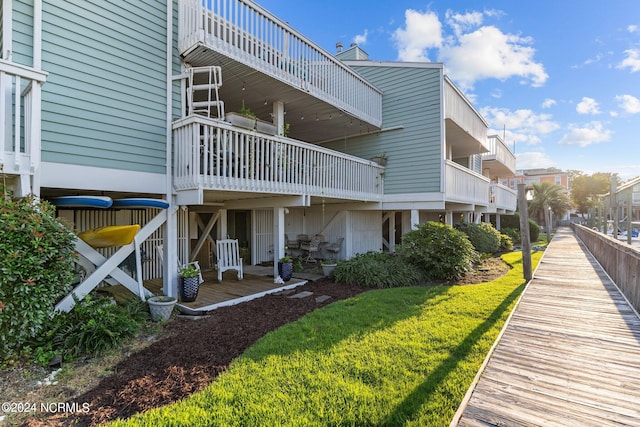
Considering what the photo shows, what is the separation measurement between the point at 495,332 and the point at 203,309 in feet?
14.9

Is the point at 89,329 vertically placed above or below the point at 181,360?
above

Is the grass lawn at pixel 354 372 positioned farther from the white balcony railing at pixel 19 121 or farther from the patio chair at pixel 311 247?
the patio chair at pixel 311 247

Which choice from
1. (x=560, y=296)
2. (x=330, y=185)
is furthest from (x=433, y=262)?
(x=330, y=185)

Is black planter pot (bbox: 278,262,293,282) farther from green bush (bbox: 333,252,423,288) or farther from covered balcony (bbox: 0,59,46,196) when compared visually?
covered balcony (bbox: 0,59,46,196)

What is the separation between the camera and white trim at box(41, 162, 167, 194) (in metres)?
4.40

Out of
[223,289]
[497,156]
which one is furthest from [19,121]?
[497,156]

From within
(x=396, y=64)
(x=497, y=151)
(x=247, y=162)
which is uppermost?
(x=396, y=64)

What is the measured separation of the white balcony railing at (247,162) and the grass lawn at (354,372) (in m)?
2.78

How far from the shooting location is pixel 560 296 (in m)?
5.71

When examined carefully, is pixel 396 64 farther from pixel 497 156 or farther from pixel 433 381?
pixel 497 156

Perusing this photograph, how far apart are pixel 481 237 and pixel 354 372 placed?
423 inches

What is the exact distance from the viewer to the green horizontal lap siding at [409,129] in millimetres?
9375

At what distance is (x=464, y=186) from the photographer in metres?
11.2

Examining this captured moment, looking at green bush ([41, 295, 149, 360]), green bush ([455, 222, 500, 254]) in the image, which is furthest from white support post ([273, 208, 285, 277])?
green bush ([455, 222, 500, 254])
